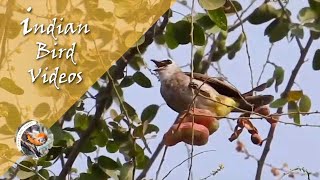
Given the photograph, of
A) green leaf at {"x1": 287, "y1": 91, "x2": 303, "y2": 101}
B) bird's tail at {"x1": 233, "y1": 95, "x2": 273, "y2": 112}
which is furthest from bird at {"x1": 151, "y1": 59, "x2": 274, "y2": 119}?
green leaf at {"x1": 287, "y1": 91, "x2": 303, "y2": 101}

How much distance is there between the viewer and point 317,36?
5.63 feet

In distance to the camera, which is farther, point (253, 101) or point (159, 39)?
point (159, 39)

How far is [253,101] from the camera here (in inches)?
56.6

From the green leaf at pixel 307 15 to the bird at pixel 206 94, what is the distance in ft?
0.70

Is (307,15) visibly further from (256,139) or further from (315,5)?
(256,139)

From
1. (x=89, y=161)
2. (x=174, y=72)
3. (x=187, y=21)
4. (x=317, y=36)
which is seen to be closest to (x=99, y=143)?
(x=89, y=161)

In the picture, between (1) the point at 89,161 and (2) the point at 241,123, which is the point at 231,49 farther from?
(2) the point at 241,123

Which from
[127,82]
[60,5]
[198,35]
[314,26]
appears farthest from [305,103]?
[60,5]

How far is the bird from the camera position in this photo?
1392mm

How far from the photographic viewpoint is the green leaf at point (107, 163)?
5.45 feet

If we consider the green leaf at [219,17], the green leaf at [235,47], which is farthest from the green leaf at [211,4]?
the green leaf at [235,47]

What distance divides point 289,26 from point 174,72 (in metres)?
0.25
